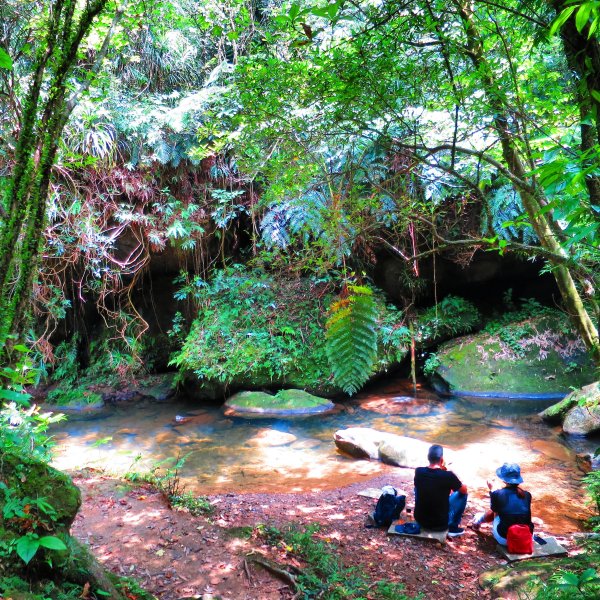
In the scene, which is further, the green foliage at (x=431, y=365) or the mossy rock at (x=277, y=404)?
the green foliage at (x=431, y=365)

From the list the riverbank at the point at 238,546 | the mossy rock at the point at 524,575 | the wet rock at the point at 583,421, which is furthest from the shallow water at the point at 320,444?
the mossy rock at the point at 524,575

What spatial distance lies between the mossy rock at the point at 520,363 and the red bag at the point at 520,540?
582 centimetres

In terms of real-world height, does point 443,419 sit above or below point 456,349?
below

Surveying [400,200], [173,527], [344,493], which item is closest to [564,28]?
[400,200]

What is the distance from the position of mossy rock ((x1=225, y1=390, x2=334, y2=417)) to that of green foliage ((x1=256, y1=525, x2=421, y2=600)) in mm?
4805

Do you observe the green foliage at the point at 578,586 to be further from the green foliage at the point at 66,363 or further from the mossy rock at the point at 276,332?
the green foliage at the point at 66,363

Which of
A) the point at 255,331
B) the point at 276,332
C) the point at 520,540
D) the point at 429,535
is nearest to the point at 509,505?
the point at 520,540

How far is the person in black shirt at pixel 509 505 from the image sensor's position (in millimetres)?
3996

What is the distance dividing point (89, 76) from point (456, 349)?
360 inches

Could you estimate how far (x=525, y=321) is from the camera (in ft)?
35.1

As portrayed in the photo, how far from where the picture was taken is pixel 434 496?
14.1ft

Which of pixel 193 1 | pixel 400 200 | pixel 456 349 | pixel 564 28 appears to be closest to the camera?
pixel 564 28

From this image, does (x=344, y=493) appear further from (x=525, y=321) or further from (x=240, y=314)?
(x=525, y=321)

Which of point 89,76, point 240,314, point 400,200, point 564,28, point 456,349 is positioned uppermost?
point 89,76
